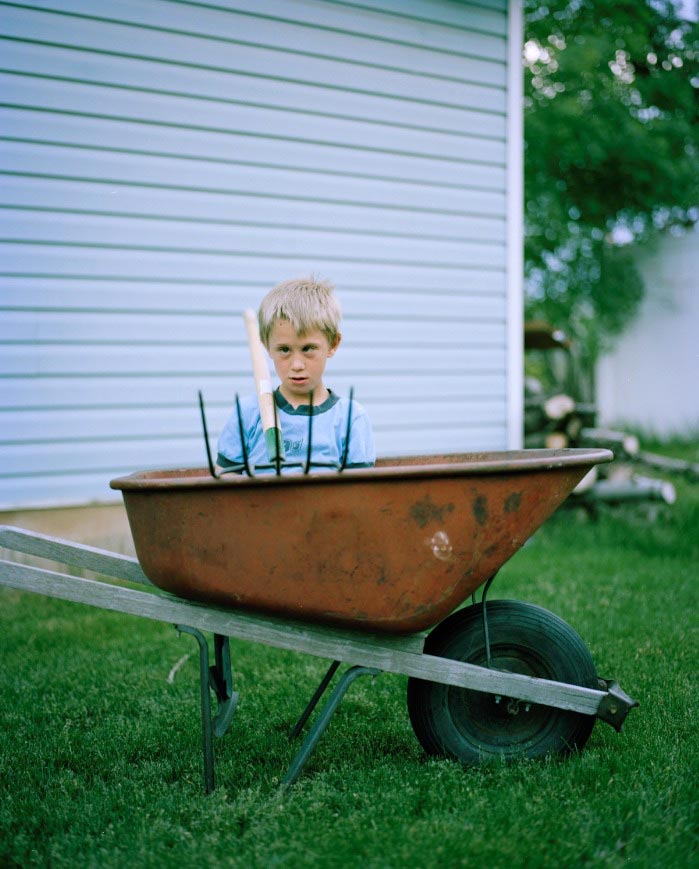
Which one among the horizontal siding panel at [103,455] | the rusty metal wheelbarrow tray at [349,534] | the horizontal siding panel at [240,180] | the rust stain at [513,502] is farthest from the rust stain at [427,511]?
the horizontal siding panel at [240,180]

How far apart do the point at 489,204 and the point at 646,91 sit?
7.57 metres

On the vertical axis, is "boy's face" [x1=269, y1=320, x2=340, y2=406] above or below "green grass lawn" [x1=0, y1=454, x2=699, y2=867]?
above

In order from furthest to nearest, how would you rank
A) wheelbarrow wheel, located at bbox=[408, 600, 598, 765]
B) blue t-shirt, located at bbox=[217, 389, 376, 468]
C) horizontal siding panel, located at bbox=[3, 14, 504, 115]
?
1. horizontal siding panel, located at bbox=[3, 14, 504, 115]
2. blue t-shirt, located at bbox=[217, 389, 376, 468]
3. wheelbarrow wheel, located at bbox=[408, 600, 598, 765]

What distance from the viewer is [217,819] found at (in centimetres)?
199

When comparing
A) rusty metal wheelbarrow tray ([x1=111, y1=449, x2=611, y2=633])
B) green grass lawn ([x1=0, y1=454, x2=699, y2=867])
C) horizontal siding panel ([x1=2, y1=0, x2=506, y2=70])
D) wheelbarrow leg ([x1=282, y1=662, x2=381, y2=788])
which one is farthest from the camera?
horizontal siding panel ([x1=2, y1=0, x2=506, y2=70])

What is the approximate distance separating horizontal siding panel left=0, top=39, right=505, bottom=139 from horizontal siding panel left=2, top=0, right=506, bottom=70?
168 mm

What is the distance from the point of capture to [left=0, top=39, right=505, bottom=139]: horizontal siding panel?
4406 millimetres

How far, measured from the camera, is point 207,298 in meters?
4.88

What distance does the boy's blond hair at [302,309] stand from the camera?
228 centimetres

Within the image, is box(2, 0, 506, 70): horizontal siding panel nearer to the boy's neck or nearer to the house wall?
the house wall

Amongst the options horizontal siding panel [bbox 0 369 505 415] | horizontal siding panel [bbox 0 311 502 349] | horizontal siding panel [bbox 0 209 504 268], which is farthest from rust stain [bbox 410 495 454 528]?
horizontal siding panel [bbox 0 209 504 268]

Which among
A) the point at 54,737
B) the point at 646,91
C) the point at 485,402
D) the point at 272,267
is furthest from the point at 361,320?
the point at 646,91

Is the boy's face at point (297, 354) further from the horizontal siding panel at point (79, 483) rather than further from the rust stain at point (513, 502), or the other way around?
the horizontal siding panel at point (79, 483)

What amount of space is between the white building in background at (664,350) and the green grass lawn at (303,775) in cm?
919
